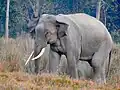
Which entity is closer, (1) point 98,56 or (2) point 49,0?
(1) point 98,56

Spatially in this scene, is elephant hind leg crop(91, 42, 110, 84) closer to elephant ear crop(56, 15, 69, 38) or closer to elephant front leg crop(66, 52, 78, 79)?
elephant front leg crop(66, 52, 78, 79)

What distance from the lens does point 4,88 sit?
24.8 feet

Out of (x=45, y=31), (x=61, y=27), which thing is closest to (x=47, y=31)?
(x=45, y=31)

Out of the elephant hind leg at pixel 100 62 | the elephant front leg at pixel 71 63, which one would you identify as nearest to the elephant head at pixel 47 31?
the elephant front leg at pixel 71 63

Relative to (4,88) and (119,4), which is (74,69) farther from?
(119,4)

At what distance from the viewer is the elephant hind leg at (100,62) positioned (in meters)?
13.4

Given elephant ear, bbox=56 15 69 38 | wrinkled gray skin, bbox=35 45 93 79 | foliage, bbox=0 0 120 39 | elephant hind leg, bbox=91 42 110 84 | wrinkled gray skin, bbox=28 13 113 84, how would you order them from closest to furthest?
1. wrinkled gray skin, bbox=28 13 113 84
2. elephant ear, bbox=56 15 69 38
3. wrinkled gray skin, bbox=35 45 93 79
4. elephant hind leg, bbox=91 42 110 84
5. foliage, bbox=0 0 120 39

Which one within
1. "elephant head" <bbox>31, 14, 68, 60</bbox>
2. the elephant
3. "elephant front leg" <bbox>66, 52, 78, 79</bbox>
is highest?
"elephant head" <bbox>31, 14, 68, 60</bbox>

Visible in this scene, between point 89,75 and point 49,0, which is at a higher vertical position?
point 49,0

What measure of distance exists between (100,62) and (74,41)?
1.33 m

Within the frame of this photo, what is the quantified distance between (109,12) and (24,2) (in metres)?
7.13

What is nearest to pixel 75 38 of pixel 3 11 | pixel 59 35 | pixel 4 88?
pixel 59 35

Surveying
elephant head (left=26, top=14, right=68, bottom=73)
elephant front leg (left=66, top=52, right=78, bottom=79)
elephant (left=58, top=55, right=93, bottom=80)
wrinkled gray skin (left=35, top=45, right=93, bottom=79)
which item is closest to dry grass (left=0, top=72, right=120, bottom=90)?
elephant head (left=26, top=14, right=68, bottom=73)

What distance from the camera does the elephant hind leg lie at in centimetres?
1345
